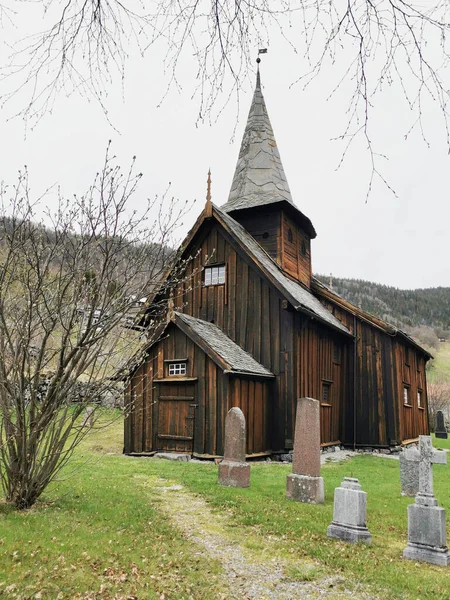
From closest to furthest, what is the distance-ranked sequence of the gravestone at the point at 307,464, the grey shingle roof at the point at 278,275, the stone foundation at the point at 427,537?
the stone foundation at the point at 427,537, the gravestone at the point at 307,464, the grey shingle roof at the point at 278,275

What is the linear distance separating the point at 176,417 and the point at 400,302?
329 feet

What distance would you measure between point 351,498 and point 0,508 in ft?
16.7

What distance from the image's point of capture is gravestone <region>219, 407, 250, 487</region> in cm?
1014

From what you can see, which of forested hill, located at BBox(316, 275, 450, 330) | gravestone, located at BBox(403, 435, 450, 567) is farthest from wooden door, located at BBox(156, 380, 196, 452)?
forested hill, located at BBox(316, 275, 450, 330)

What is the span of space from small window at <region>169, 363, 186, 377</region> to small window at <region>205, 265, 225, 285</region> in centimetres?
376

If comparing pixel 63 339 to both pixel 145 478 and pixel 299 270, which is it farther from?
pixel 299 270

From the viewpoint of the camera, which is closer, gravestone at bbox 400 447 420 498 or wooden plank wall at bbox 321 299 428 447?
gravestone at bbox 400 447 420 498

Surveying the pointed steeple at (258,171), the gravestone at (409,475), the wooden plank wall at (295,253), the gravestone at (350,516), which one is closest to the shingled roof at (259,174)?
the pointed steeple at (258,171)

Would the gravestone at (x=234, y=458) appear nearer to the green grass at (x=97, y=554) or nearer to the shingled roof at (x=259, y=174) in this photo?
the green grass at (x=97, y=554)

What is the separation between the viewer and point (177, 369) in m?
15.1

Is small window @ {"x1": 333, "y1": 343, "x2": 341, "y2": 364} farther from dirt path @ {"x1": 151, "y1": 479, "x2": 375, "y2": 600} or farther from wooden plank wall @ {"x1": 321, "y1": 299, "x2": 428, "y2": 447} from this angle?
dirt path @ {"x1": 151, "y1": 479, "x2": 375, "y2": 600}

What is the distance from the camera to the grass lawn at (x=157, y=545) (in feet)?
16.9

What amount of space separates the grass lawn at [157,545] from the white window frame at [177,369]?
4878 millimetres

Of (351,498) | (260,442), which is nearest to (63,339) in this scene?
(351,498)
